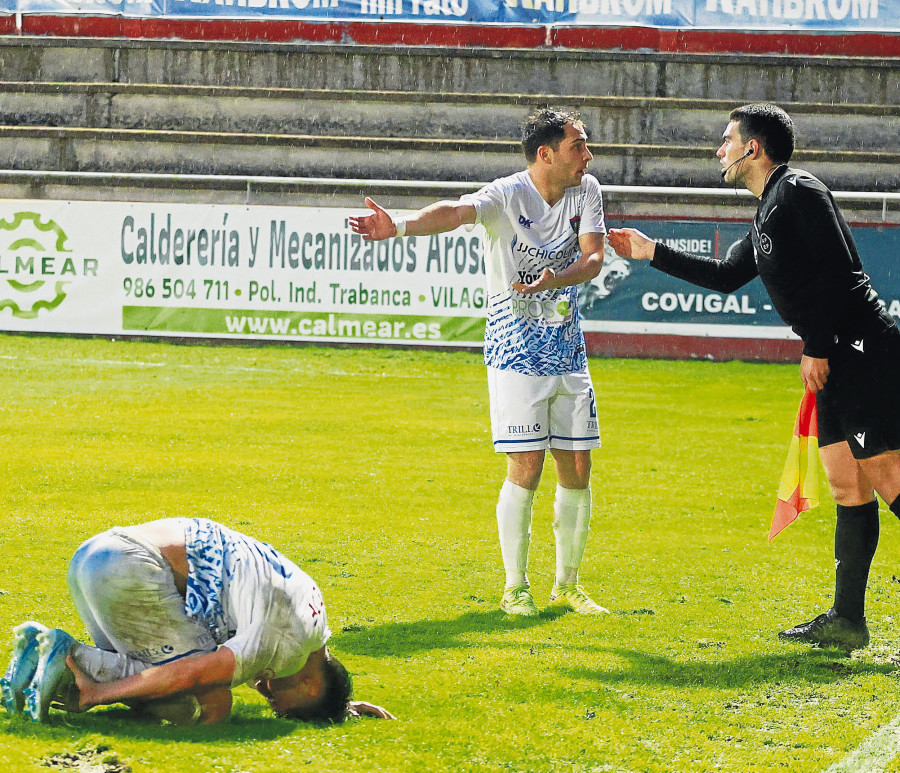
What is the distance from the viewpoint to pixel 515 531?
562 centimetres

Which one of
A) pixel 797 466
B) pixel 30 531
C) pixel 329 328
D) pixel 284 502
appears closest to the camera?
pixel 797 466

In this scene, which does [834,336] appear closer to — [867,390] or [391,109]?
[867,390]

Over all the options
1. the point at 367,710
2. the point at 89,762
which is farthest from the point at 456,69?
the point at 89,762

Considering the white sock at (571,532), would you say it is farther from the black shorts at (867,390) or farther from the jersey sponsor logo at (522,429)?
the black shorts at (867,390)

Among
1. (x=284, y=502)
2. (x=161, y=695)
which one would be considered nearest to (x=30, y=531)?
(x=284, y=502)

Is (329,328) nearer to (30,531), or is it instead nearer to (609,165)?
(609,165)

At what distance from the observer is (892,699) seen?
4.43m

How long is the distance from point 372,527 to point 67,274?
1092 cm

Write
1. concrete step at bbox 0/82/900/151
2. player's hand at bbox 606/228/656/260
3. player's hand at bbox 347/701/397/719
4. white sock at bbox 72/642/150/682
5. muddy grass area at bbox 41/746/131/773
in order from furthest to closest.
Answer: concrete step at bbox 0/82/900/151, player's hand at bbox 606/228/656/260, player's hand at bbox 347/701/397/719, white sock at bbox 72/642/150/682, muddy grass area at bbox 41/746/131/773

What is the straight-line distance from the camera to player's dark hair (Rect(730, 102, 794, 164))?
5.14 m

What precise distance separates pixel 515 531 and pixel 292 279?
1119 centimetres

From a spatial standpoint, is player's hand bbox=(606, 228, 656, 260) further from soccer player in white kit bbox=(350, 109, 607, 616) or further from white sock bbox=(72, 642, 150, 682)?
white sock bbox=(72, 642, 150, 682)

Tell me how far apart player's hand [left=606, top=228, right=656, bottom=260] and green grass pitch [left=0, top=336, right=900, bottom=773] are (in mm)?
1596

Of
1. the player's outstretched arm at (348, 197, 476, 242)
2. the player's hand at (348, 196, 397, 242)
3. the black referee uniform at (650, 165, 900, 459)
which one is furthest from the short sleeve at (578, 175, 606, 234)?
the player's hand at (348, 196, 397, 242)
